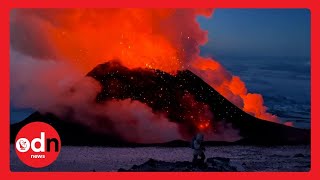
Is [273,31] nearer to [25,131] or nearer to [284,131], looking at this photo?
[284,131]

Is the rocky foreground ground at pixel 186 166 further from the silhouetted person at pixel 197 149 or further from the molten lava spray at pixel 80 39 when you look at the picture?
the molten lava spray at pixel 80 39

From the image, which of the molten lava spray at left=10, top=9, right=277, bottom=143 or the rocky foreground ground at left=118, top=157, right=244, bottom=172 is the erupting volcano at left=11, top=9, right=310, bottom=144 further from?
the rocky foreground ground at left=118, top=157, right=244, bottom=172

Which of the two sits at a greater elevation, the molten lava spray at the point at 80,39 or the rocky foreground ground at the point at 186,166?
the molten lava spray at the point at 80,39

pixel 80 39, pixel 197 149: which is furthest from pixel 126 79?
pixel 197 149

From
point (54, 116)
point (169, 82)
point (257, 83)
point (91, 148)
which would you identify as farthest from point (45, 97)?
point (257, 83)

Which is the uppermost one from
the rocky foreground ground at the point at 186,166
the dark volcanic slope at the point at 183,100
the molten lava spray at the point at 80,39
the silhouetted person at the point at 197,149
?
the molten lava spray at the point at 80,39

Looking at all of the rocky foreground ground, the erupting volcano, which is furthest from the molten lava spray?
the rocky foreground ground

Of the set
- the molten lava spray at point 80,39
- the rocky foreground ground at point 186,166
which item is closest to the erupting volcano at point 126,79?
the molten lava spray at point 80,39
